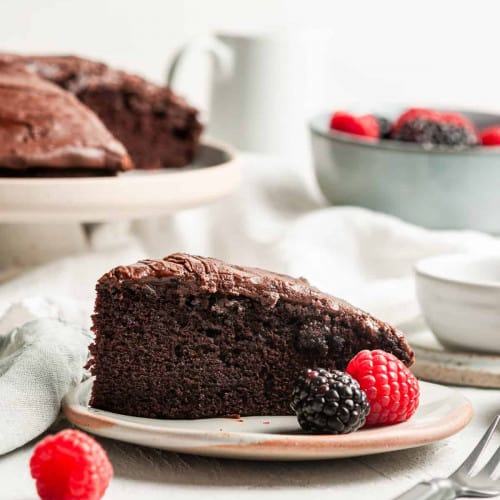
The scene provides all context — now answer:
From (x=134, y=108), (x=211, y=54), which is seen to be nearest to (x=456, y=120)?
(x=211, y=54)

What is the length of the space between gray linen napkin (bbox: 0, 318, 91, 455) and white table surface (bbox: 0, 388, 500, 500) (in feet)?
0.17

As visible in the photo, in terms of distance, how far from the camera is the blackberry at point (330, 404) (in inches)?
66.1

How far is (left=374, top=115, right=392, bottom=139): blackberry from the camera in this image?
3488 millimetres

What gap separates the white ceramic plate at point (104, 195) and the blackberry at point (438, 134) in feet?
2.08

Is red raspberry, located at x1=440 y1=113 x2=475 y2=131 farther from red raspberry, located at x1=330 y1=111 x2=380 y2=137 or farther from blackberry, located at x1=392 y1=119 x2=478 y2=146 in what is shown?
red raspberry, located at x1=330 y1=111 x2=380 y2=137

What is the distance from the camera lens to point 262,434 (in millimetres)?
1661

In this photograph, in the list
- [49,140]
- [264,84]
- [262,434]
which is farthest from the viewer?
[264,84]

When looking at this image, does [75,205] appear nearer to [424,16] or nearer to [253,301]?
[253,301]

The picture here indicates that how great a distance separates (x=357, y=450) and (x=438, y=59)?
3897mm

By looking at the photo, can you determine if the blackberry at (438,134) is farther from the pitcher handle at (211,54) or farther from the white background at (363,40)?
the white background at (363,40)

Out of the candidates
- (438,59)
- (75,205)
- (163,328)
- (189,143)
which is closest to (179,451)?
(163,328)

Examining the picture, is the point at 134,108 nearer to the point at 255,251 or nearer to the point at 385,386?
the point at 255,251

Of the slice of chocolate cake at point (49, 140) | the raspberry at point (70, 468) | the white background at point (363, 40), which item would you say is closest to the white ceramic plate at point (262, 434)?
the raspberry at point (70, 468)

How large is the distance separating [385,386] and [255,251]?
1568 mm
